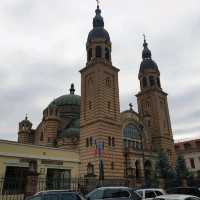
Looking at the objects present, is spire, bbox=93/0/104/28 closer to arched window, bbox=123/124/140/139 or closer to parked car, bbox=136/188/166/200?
arched window, bbox=123/124/140/139

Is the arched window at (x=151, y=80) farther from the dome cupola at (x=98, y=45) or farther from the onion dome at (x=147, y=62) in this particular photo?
the dome cupola at (x=98, y=45)

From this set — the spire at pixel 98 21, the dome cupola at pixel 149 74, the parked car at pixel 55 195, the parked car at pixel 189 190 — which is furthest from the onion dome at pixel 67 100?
the parked car at pixel 55 195

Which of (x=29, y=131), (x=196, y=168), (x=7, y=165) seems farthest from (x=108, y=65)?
(x=196, y=168)

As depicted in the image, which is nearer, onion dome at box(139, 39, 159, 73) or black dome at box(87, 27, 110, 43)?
black dome at box(87, 27, 110, 43)

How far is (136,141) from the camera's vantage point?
43.9m

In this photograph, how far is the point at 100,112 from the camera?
36219 millimetres

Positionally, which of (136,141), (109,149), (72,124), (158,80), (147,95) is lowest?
(109,149)

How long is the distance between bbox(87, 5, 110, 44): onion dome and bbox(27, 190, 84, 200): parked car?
110 feet

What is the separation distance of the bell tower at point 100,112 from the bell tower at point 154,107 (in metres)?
12.2

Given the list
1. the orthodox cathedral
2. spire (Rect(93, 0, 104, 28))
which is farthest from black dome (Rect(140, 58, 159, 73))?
spire (Rect(93, 0, 104, 28))

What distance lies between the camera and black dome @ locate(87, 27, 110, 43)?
138 ft

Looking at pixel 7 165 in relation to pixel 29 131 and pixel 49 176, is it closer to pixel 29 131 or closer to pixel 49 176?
pixel 49 176

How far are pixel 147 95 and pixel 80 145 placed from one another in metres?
20.7

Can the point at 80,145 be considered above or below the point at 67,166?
above
